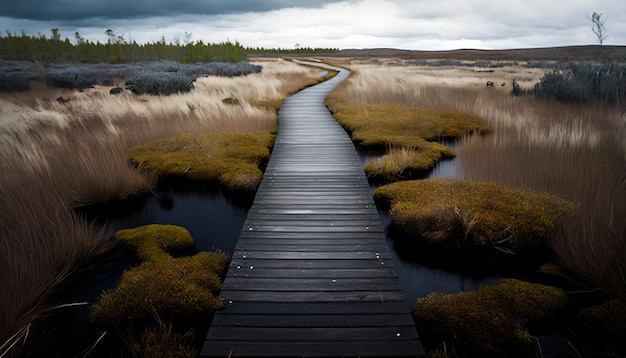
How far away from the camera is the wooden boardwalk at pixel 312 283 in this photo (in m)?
2.79

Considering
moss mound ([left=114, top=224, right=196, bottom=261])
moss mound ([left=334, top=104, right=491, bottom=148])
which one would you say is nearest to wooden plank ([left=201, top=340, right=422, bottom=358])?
moss mound ([left=114, top=224, right=196, bottom=261])

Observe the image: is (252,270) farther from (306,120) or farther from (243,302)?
(306,120)

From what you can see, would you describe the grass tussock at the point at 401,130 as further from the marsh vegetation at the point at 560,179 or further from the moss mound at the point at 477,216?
the moss mound at the point at 477,216

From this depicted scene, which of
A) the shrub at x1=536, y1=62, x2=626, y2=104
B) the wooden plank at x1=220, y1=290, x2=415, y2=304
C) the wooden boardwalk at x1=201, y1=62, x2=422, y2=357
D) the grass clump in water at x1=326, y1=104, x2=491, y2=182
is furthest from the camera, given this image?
the shrub at x1=536, y1=62, x2=626, y2=104

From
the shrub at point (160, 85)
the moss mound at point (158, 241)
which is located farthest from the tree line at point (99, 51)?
the moss mound at point (158, 241)

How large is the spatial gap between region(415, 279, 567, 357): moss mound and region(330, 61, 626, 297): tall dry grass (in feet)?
2.11

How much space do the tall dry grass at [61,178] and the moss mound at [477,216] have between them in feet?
14.6

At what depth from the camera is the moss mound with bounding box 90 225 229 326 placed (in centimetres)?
322

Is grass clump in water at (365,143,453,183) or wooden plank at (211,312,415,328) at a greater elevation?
grass clump in water at (365,143,453,183)

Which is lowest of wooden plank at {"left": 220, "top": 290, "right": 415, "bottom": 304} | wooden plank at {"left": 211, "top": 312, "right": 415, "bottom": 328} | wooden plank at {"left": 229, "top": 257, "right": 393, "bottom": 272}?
wooden plank at {"left": 211, "top": 312, "right": 415, "bottom": 328}

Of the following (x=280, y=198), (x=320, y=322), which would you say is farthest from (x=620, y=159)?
(x=320, y=322)

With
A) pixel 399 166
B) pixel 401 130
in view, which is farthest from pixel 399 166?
pixel 401 130

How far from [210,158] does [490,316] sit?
6.58 metres

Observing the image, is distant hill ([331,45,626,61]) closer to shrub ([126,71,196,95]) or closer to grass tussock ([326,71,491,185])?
grass tussock ([326,71,491,185])
